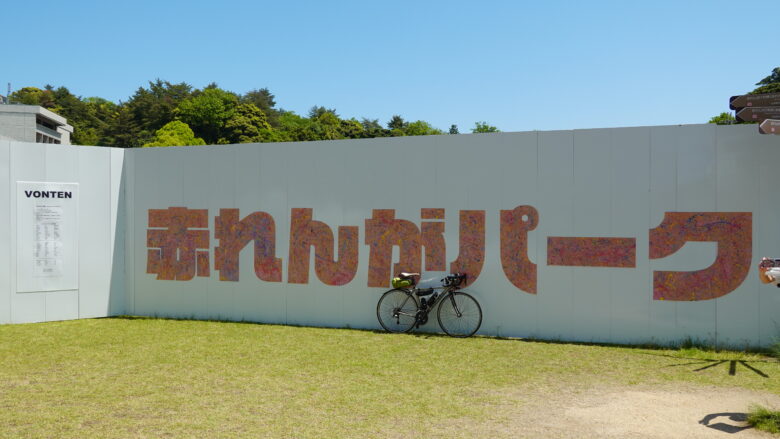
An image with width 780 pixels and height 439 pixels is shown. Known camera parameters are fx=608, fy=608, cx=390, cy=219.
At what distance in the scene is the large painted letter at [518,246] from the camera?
8.30m

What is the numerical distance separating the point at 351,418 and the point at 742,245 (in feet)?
18.3

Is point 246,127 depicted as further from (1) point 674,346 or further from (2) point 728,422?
(2) point 728,422

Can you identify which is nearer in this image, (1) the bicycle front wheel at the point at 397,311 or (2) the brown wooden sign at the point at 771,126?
(2) the brown wooden sign at the point at 771,126

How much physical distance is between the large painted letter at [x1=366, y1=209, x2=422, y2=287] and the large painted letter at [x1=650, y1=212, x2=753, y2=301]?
320 cm

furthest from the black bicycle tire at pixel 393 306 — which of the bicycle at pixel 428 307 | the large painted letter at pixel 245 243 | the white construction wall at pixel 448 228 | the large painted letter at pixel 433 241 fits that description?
the large painted letter at pixel 245 243

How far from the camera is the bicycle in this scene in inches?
332

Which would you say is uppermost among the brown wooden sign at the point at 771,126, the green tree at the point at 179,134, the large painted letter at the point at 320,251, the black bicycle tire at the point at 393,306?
the green tree at the point at 179,134

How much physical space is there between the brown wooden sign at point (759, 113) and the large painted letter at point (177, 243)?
7742 millimetres

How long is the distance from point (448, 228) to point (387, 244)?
0.95m

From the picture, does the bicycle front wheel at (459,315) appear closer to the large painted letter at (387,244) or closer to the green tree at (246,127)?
the large painted letter at (387,244)

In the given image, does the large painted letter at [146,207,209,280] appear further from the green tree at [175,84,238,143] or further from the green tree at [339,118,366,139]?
the green tree at [339,118,366,139]

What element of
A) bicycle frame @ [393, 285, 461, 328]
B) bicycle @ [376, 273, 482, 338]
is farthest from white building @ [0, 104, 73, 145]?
bicycle frame @ [393, 285, 461, 328]

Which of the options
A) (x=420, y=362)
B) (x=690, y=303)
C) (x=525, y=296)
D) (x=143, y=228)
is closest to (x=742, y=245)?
(x=690, y=303)

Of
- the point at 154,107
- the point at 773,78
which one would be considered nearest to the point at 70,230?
the point at 773,78
